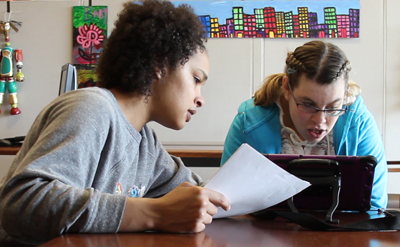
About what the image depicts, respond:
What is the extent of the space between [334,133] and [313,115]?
0.55ft

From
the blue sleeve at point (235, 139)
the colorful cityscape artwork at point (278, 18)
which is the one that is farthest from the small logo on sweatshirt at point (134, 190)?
the colorful cityscape artwork at point (278, 18)

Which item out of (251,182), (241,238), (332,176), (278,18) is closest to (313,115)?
(332,176)

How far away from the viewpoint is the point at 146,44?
2.74ft

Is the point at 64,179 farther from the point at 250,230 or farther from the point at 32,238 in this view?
the point at 250,230

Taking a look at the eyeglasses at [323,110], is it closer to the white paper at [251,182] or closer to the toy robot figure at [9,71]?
the white paper at [251,182]

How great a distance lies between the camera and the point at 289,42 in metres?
2.76

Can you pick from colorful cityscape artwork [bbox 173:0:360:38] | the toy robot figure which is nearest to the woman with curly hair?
colorful cityscape artwork [bbox 173:0:360:38]

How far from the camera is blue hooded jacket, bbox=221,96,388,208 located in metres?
1.31

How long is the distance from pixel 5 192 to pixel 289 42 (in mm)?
2393

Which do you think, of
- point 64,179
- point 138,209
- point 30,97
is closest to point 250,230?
point 138,209

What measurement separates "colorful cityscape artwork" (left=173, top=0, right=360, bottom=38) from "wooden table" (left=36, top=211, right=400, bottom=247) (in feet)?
7.12

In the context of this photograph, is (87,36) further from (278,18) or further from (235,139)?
(235,139)

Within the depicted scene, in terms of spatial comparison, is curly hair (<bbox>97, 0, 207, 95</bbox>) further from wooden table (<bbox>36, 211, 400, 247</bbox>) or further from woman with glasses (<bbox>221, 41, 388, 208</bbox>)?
woman with glasses (<bbox>221, 41, 388, 208</bbox>)

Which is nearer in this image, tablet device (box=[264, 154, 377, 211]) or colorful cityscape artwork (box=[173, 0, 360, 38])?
tablet device (box=[264, 154, 377, 211])
